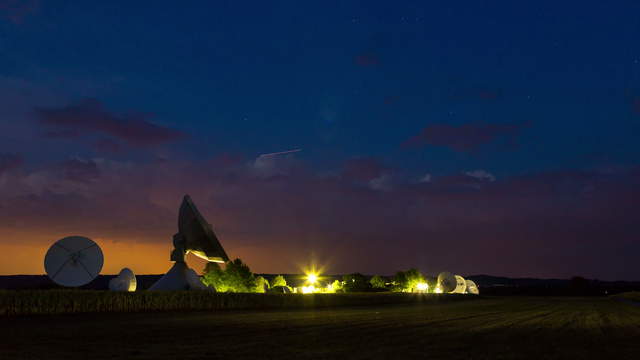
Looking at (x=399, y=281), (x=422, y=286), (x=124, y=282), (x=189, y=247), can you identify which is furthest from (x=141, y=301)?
(x=422, y=286)

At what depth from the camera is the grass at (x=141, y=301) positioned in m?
43.1

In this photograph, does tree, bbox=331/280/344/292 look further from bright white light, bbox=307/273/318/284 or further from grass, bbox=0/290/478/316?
grass, bbox=0/290/478/316

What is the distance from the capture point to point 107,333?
2728cm

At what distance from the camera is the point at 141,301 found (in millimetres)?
50406

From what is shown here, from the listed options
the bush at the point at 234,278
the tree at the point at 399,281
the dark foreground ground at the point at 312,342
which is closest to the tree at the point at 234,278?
the bush at the point at 234,278

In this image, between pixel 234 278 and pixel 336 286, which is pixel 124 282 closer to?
pixel 234 278

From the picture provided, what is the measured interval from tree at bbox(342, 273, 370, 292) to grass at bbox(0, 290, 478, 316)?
60250mm

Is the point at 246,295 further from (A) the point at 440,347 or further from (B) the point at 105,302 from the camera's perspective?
(A) the point at 440,347

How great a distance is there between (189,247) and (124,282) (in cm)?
3268

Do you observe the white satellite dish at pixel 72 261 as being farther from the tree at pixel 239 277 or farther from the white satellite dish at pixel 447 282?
the white satellite dish at pixel 447 282

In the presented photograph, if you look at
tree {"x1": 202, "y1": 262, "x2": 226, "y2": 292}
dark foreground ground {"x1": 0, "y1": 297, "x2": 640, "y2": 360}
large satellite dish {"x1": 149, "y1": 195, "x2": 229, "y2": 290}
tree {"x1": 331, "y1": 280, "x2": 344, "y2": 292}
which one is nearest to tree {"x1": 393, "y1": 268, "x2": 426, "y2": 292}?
tree {"x1": 331, "y1": 280, "x2": 344, "y2": 292}

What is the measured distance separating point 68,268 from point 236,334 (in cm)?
3310

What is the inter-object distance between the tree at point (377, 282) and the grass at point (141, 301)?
7265 cm

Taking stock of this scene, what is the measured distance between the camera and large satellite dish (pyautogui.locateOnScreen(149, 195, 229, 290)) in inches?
2341
